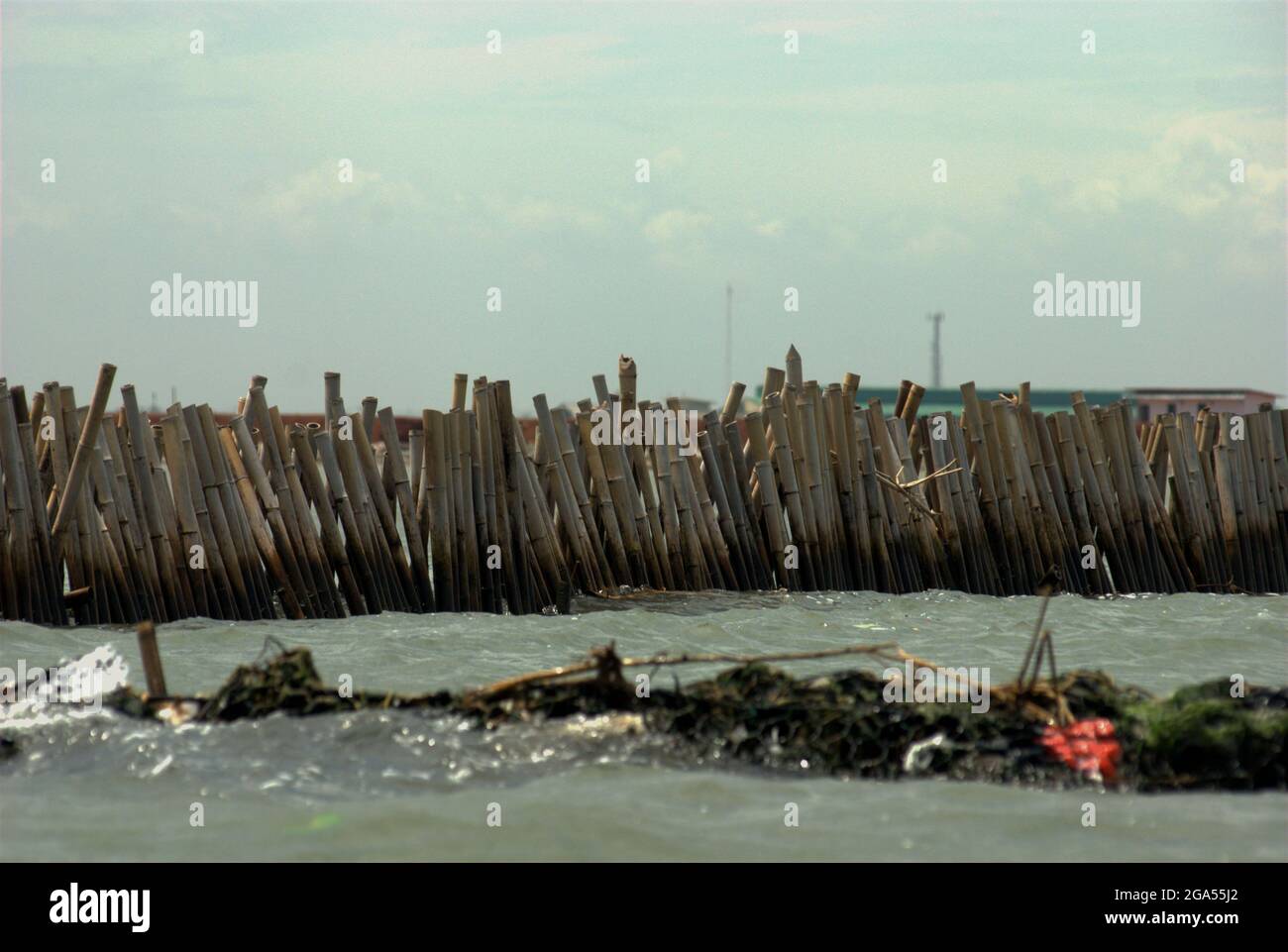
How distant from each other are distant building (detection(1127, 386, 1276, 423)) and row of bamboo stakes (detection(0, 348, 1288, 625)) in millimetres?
43339

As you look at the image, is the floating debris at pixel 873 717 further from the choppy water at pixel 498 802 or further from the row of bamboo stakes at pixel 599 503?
the row of bamboo stakes at pixel 599 503

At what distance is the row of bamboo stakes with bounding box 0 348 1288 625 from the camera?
13.3 meters

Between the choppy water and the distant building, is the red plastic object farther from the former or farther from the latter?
the distant building

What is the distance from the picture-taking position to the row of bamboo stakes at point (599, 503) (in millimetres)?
13344

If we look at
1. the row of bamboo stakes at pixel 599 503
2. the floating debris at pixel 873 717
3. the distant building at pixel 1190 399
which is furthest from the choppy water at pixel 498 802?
the distant building at pixel 1190 399

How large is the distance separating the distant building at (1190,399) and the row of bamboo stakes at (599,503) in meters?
43.3

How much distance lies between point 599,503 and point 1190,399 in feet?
167

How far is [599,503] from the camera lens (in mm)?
15062

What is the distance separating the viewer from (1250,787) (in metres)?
8.13
